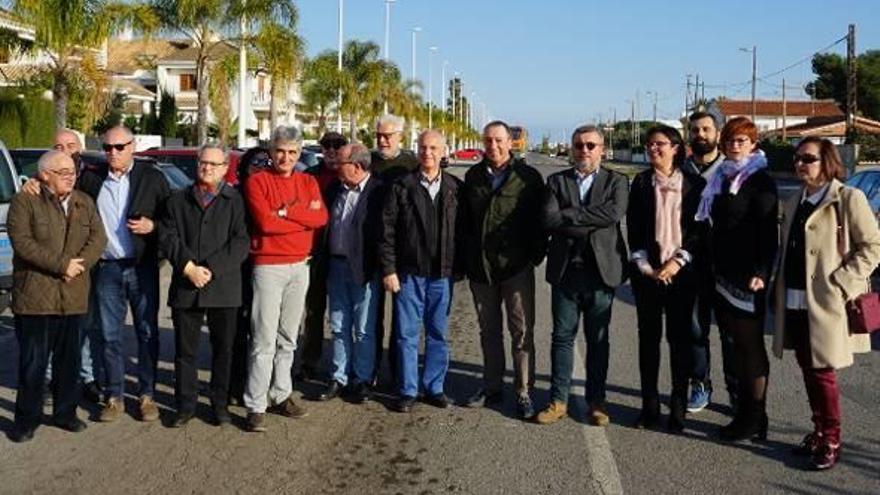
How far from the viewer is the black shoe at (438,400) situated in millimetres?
6879

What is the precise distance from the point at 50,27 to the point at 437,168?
1764cm

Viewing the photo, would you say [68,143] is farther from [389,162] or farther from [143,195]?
[389,162]

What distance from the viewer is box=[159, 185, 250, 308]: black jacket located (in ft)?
20.6

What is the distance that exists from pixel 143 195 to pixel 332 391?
1.93 metres

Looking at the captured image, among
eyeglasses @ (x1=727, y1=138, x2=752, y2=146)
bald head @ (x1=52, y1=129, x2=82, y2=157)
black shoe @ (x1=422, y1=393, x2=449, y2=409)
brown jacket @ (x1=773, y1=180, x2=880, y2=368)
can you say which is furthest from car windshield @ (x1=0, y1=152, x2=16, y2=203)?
brown jacket @ (x1=773, y1=180, x2=880, y2=368)

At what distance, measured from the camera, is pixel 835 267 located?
5.62 m

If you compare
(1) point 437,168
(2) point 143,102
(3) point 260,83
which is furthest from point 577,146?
(3) point 260,83

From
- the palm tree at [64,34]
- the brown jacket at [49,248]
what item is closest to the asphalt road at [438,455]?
the brown jacket at [49,248]

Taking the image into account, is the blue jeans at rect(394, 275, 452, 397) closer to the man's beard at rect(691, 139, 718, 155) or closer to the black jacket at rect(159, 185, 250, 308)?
the black jacket at rect(159, 185, 250, 308)

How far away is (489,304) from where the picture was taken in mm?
6820

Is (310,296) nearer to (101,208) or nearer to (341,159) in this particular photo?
(341,159)

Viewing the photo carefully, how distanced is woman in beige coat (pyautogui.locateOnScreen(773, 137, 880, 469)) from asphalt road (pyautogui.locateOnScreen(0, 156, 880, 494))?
0.34 metres

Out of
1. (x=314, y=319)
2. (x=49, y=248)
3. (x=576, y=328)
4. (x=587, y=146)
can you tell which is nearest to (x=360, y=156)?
(x=314, y=319)

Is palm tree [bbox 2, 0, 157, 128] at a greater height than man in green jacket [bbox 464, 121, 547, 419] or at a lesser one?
greater
